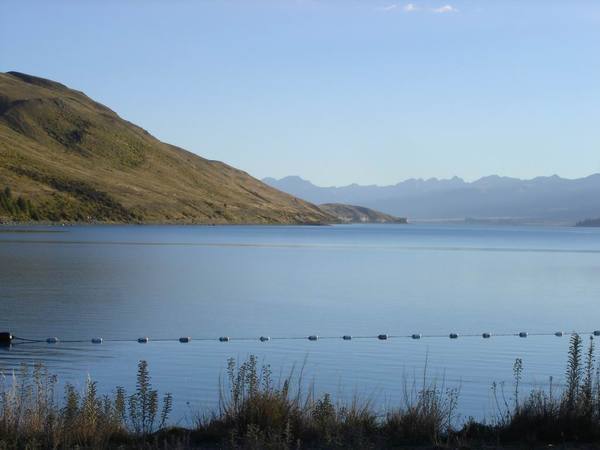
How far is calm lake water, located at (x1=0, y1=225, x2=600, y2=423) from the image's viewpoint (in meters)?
22.9

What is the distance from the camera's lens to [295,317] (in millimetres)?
35812

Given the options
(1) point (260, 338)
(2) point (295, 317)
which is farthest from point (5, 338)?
(2) point (295, 317)

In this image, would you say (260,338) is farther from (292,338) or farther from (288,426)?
(288,426)

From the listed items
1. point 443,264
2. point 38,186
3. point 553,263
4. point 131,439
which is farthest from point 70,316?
point 38,186

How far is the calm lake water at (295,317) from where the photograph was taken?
900 inches

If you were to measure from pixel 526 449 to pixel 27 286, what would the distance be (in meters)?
34.1

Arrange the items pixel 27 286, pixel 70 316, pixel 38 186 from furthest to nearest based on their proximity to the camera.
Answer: pixel 38 186 → pixel 27 286 → pixel 70 316

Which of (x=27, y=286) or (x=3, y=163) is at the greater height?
(x=3, y=163)

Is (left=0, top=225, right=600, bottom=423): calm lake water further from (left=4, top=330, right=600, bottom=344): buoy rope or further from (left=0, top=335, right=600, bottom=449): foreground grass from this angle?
(left=0, top=335, right=600, bottom=449): foreground grass

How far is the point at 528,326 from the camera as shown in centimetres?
3491

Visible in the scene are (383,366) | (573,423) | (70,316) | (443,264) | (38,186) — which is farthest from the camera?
(38,186)

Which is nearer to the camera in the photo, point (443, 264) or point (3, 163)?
point (443, 264)

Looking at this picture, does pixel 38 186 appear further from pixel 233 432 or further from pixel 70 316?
pixel 233 432

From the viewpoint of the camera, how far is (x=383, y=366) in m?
24.6
